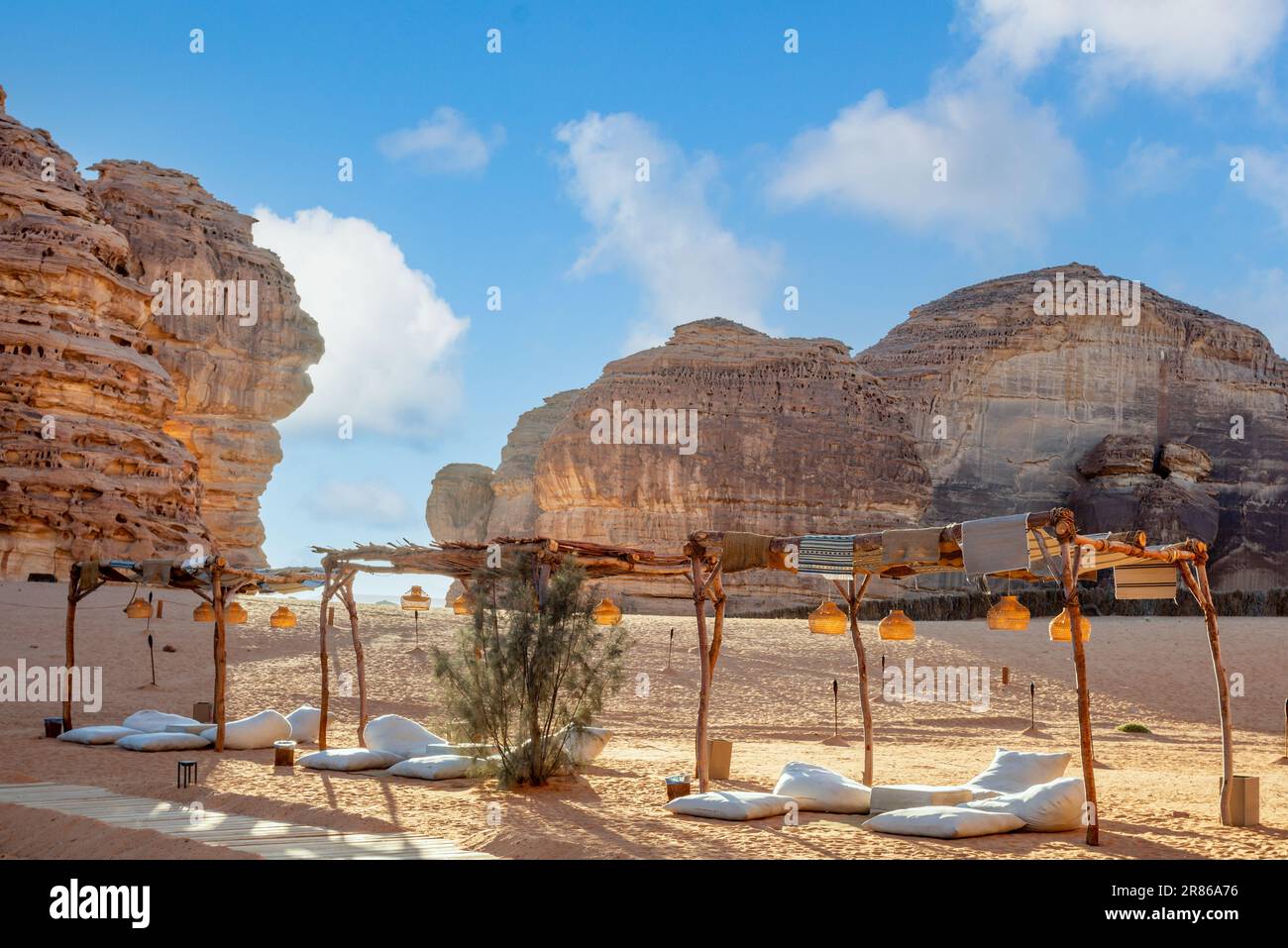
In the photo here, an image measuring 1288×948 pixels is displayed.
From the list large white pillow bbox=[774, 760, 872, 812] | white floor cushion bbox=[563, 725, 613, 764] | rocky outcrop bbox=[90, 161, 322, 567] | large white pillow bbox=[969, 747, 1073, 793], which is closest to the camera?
large white pillow bbox=[774, 760, 872, 812]

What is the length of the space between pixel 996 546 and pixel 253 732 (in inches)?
457

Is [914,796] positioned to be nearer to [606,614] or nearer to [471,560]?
[606,614]

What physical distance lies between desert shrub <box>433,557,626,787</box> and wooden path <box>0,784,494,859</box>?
332 cm

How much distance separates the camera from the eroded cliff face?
36750mm

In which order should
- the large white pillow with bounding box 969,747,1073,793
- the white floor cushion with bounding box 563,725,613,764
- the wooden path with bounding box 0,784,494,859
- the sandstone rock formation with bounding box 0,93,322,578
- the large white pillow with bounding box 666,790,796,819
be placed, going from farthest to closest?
the sandstone rock formation with bounding box 0,93,322,578
the white floor cushion with bounding box 563,725,613,764
the large white pillow with bounding box 969,747,1073,793
the large white pillow with bounding box 666,790,796,819
the wooden path with bounding box 0,784,494,859

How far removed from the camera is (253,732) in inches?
695

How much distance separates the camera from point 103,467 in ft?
126

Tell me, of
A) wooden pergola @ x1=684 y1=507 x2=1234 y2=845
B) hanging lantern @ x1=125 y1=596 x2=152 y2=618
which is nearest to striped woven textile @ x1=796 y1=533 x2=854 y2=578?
wooden pergola @ x1=684 y1=507 x2=1234 y2=845

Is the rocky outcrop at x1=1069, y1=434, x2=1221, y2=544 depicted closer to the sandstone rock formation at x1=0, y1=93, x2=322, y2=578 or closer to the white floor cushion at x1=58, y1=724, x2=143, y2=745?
the sandstone rock formation at x1=0, y1=93, x2=322, y2=578

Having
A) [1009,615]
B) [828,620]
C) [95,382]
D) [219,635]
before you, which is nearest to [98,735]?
[219,635]

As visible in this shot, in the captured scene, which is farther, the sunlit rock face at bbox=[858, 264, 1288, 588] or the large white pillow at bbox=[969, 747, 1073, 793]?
the sunlit rock face at bbox=[858, 264, 1288, 588]

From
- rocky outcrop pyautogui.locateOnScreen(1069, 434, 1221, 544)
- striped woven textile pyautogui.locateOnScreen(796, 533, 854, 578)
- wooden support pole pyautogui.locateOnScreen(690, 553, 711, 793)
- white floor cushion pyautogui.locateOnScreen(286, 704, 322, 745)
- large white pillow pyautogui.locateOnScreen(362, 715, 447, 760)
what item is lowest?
white floor cushion pyautogui.locateOnScreen(286, 704, 322, 745)

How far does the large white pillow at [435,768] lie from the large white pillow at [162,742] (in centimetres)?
447
